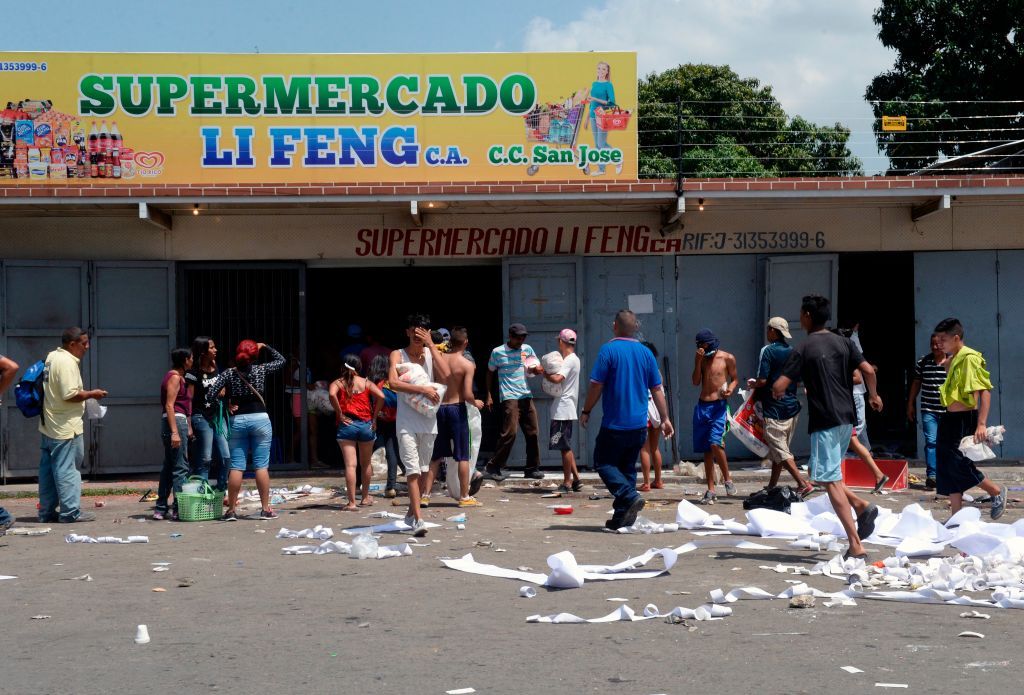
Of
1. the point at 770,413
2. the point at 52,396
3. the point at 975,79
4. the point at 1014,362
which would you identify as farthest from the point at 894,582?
the point at 975,79

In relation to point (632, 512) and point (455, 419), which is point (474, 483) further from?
point (632, 512)

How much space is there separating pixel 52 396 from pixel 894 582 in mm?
7380

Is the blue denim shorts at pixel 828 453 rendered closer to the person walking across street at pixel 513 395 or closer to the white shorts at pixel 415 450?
the white shorts at pixel 415 450

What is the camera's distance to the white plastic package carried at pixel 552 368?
40.4ft

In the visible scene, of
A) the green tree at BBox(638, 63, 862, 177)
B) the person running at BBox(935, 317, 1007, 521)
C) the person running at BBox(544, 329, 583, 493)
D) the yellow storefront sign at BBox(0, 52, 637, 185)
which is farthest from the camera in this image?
the green tree at BBox(638, 63, 862, 177)

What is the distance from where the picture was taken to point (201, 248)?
1362cm

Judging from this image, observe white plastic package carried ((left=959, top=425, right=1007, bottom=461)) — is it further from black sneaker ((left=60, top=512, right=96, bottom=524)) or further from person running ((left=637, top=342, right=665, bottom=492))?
black sneaker ((left=60, top=512, right=96, bottom=524))

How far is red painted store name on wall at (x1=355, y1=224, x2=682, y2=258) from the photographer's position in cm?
1370

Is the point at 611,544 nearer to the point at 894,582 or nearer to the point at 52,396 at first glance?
the point at 894,582

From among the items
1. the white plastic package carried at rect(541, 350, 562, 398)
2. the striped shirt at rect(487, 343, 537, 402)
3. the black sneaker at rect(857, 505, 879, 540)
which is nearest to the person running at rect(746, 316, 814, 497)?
the white plastic package carried at rect(541, 350, 562, 398)

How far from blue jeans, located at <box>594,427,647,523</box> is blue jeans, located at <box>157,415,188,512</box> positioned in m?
3.89

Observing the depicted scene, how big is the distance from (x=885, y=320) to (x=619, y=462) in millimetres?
10509

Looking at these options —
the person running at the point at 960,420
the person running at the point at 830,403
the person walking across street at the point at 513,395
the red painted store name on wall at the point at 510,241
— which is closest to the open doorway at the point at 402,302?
the red painted store name on wall at the point at 510,241

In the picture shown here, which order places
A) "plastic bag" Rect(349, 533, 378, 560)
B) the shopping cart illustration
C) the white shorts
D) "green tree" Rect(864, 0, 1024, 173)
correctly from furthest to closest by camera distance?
"green tree" Rect(864, 0, 1024, 173), the shopping cart illustration, the white shorts, "plastic bag" Rect(349, 533, 378, 560)
